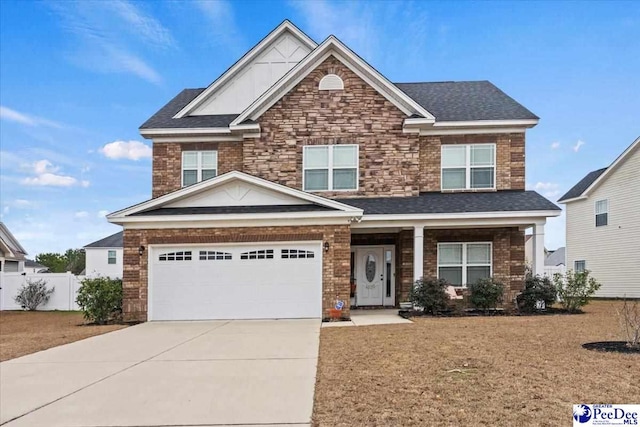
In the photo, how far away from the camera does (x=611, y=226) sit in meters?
24.5

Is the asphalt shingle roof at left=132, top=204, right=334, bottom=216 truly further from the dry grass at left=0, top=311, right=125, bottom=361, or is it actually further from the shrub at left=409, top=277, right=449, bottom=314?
the shrub at left=409, top=277, right=449, bottom=314

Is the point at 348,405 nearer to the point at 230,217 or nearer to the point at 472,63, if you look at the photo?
the point at 230,217

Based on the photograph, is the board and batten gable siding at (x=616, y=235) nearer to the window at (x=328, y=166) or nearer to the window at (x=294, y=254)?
the window at (x=328, y=166)

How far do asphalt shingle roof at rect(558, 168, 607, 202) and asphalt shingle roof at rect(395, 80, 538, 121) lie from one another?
1071cm

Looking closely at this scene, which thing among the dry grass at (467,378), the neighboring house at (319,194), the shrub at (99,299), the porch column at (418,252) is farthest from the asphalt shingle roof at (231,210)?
the dry grass at (467,378)

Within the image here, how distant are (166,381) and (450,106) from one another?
14861mm

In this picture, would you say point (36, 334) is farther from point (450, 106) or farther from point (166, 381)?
point (450, 106)

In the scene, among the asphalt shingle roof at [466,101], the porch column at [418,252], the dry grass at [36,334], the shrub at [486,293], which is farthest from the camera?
the asphalt shingle roof at [466,101]

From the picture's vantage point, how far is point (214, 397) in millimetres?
6203

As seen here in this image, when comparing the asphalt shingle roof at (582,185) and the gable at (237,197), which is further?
the asphalt shingle roof at (582,185)

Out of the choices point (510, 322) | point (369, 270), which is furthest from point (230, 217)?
point (510, 322)

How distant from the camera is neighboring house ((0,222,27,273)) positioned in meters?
27.2

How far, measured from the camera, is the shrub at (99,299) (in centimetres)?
1470

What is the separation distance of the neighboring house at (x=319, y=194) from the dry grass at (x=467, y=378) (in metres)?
4.46
